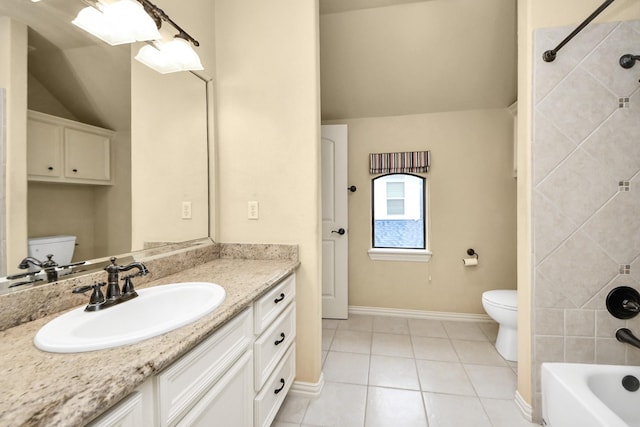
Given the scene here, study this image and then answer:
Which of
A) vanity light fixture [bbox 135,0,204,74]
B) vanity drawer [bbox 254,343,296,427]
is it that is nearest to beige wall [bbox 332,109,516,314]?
vanity drawer [bbox 254,343,296,427]

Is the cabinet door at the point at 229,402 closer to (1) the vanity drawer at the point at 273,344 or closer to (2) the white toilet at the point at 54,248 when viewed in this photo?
(1) the vanity drawer at the point at 273,344

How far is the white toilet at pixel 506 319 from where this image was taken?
2.03m

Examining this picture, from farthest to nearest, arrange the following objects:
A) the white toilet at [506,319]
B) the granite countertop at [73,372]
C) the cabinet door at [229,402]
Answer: the white toilet at [506,319] → the cabinet door at [229,402] → the granite countertop at [73,372]

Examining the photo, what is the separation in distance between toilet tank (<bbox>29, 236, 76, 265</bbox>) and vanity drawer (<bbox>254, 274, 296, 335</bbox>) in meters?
0.72

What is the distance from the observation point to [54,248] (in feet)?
3.20

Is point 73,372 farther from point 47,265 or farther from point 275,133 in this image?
point 275,133

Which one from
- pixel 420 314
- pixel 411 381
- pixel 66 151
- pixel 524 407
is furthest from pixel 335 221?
pixel 66 151

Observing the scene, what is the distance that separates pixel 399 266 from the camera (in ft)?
9.61

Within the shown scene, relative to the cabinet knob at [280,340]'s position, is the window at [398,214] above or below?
above

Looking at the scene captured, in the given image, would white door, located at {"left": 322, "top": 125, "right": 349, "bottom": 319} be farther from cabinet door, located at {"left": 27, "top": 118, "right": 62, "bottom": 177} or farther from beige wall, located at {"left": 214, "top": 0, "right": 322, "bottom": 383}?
cabinet door, located at {"left": 27, "top": 118, "right": 62, "bottom": 177}

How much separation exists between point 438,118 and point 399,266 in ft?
5.21

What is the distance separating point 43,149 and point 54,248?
0.35m

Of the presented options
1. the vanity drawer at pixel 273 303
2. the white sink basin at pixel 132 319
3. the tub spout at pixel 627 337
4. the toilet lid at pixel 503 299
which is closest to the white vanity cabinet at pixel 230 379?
the vanity drawer at pixel 273 303

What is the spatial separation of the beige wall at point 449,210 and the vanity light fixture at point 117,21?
2137mm
